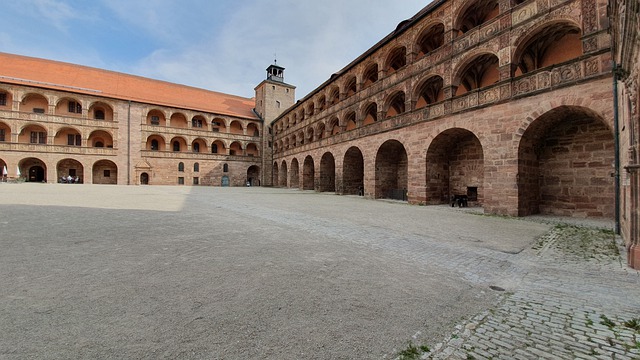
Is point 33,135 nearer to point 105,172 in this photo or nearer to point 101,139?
point 101,139

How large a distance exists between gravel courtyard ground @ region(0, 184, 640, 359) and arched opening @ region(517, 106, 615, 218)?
6559 mm

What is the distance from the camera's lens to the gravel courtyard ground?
1.99 meters

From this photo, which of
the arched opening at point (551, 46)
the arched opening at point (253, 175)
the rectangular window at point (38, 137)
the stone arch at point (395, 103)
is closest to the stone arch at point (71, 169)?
the rectangular window at point (38, 137)

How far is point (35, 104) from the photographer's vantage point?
29.4 meters

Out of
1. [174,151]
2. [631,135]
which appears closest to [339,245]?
[631,135]

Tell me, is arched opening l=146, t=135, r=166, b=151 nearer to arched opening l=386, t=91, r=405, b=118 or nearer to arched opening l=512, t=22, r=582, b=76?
arched opening l=386, t=91, r=405, b=118

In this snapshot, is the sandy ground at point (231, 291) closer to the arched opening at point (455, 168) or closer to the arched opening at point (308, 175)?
the arched opening at point (455, 168)

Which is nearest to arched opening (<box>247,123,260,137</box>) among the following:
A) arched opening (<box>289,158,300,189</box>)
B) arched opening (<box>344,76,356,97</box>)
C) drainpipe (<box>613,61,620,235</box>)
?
arched opening (<box>289,158,300,189</box>)

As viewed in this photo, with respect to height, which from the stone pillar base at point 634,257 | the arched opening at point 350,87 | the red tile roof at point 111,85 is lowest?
the stone pillar base at point 634,257

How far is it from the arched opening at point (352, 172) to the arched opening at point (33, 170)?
32.6 meters

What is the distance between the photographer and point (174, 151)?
3588cm

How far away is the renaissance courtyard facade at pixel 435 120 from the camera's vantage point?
346 inches

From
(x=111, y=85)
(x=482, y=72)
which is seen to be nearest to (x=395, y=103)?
(x=482, y=72)

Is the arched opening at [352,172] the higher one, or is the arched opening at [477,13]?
the arched opening at [477,13]
